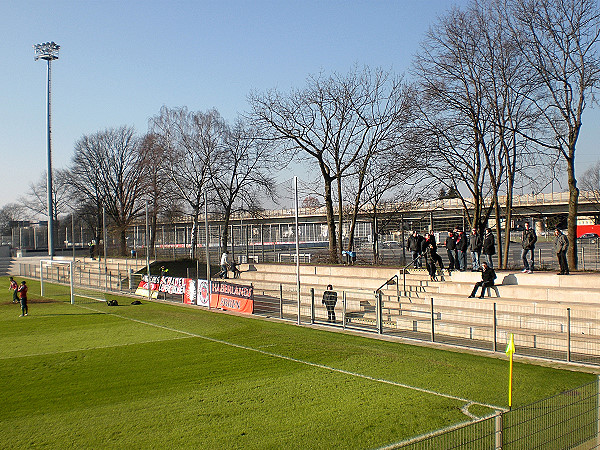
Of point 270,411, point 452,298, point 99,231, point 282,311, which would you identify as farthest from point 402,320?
point 99,231

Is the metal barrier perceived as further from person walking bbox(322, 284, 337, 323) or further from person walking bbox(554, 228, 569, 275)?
person walking bbox(322, 284, 337, 323)

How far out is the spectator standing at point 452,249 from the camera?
2322 cm

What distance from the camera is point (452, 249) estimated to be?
23438 millimetres

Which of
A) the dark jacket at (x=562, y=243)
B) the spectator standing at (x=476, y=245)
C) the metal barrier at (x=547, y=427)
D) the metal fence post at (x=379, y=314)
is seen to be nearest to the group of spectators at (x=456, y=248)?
the spectator standing at (x=476, y=245)

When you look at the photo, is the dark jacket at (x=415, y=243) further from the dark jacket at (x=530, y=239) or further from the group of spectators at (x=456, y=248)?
the dark jacket at (x=530, y=239)

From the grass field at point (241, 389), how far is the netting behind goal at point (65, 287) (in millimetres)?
13942

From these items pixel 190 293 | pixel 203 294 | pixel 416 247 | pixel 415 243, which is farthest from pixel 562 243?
→ pixel 190 293

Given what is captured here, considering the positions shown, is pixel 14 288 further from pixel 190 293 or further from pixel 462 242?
pixel 462 242

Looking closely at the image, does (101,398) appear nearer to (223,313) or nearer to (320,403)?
(320,403)

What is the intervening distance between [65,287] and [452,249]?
3116 cm

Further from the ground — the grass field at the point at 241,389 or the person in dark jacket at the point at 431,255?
the person in dark jacket at the point at 431,255

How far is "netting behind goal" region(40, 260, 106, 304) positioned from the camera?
3250 centimetres

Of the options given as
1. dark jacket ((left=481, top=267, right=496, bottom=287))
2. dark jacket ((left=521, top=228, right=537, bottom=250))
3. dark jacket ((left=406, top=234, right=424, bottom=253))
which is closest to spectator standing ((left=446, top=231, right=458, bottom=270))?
dark jacket ((left=406, top=234, right=424, bottom=253))

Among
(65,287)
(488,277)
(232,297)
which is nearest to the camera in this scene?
(488,277)
